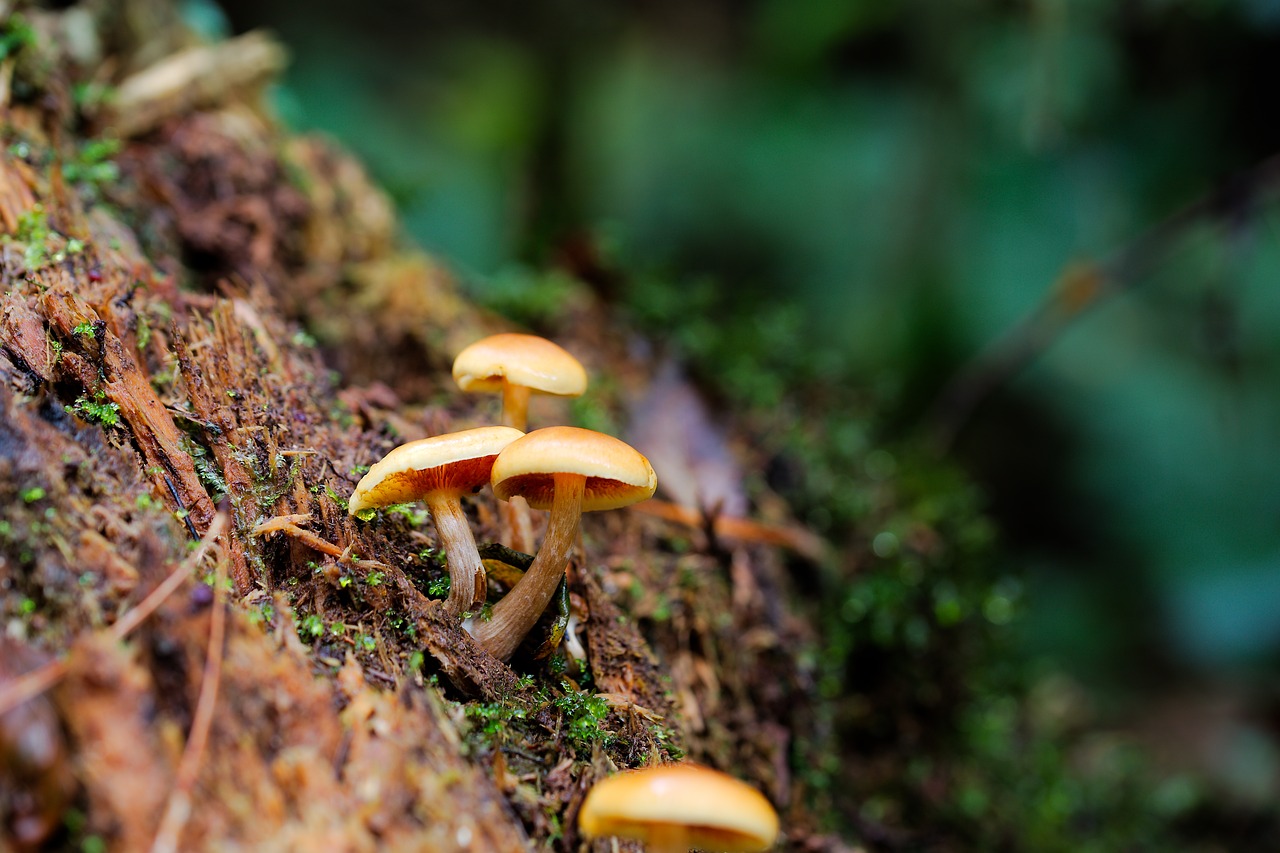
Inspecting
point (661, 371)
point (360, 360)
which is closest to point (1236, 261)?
point (661, 371)

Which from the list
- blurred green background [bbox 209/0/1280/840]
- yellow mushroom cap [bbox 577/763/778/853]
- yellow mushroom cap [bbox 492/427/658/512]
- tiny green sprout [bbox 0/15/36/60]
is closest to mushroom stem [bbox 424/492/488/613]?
yellow mushroom cap [bbox 492/427/658/512]

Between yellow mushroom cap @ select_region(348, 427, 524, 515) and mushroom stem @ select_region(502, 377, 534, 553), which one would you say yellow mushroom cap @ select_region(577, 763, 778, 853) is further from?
mushroom stem @ select_region(502, 377, 534, 553)

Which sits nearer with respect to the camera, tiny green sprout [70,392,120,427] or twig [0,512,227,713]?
twig [0,512,227,713]

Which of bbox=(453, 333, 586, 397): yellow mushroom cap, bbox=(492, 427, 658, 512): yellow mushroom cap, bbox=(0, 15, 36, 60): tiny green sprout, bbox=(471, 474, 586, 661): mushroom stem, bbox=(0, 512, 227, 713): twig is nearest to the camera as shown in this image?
bbox=(0, 512, 227, 713): twig

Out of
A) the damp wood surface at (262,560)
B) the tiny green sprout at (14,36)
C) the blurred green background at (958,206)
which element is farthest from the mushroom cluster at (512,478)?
the blurred green background at (958,206)

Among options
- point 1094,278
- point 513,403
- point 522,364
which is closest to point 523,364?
point 522,364

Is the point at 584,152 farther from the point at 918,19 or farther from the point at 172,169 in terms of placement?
the point at 172,169

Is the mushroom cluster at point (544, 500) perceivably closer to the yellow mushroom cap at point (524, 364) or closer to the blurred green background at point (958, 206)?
the yellow mushroom cap at point (524, 364)
